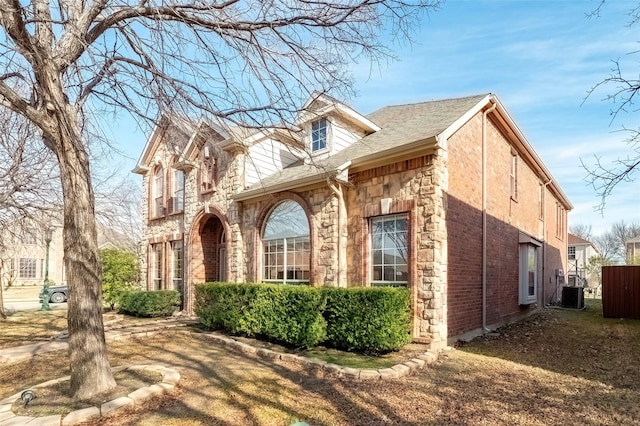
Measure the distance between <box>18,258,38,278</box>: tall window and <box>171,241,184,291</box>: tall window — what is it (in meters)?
32.0

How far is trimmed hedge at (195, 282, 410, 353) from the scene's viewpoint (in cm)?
742

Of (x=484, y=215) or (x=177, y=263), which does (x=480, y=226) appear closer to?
(x=484, y=215)

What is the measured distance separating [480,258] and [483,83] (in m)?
4.50

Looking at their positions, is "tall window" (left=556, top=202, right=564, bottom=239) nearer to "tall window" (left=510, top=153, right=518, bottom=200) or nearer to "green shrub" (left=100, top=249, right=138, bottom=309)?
"tall window" (left=510, top=153, right=518, bottom=200)

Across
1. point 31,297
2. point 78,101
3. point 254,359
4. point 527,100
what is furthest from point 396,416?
point 31,297

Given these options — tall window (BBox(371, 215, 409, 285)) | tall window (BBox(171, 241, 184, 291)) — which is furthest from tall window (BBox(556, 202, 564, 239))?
tall window (BBox(171, 241, 184, 291))

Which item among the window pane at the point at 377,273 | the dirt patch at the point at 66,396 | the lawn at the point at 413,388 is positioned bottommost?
the lawn at the point at 413,388

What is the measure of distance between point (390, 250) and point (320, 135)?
4.82 meters

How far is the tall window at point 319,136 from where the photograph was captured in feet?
39.5

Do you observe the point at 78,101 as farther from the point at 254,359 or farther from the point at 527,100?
the point at 527,100

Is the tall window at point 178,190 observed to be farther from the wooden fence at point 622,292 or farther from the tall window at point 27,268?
the tall window at point 27,268

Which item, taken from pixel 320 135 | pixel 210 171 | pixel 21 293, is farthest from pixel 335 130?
pixel 21 293

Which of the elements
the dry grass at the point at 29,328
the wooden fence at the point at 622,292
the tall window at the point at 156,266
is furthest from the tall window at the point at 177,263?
the wooden fence at the point at 622,292

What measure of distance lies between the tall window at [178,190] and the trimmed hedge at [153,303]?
354cm
